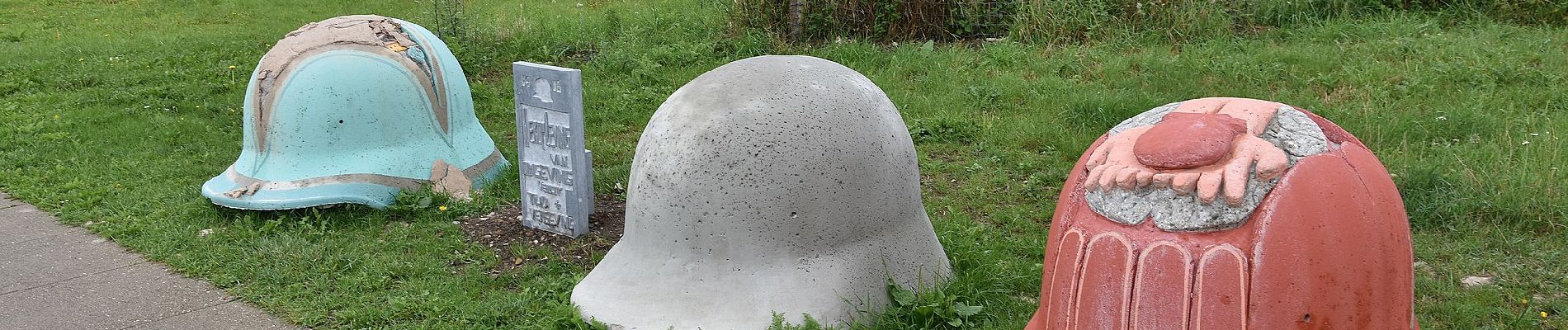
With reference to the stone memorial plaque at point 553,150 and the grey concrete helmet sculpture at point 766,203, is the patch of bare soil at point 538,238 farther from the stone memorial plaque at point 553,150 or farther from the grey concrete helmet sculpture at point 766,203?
the grey concrete helmet sculpture at point 766,203

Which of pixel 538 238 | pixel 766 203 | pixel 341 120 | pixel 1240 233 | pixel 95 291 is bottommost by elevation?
pixel 95 291

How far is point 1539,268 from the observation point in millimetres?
4473

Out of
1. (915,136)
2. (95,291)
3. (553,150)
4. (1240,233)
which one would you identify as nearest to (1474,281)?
(1240,233)

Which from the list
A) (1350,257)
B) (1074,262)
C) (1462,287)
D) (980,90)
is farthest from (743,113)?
(980,90)

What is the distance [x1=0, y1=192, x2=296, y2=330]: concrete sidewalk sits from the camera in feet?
14.8

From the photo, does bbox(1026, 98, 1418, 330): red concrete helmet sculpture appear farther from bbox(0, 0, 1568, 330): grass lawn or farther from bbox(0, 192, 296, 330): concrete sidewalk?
bbox(0, 192, 296, 330): concrete sidewalk

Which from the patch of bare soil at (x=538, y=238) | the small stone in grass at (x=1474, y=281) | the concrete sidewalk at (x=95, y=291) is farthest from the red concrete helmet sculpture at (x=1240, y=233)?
the concrete sidewalk at (x=95, y=291)

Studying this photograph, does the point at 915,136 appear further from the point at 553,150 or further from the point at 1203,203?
the point at 1203,203

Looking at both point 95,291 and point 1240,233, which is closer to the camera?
point 1240,233

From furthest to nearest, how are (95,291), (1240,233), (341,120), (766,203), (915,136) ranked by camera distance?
(915,136), (341,120), (95,291), (766,203), (1240,233)

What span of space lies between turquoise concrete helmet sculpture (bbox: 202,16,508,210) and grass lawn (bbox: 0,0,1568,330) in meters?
0.14

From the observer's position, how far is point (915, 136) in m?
6.70

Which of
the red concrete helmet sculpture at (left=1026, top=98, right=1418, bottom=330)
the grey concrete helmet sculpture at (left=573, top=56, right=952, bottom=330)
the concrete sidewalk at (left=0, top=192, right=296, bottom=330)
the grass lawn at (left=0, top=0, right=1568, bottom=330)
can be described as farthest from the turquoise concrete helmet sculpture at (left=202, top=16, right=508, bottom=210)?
the red concrete helmet sculpture at (left=1026, top=98, right=1418, bottom=330)

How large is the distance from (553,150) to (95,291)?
192cm
